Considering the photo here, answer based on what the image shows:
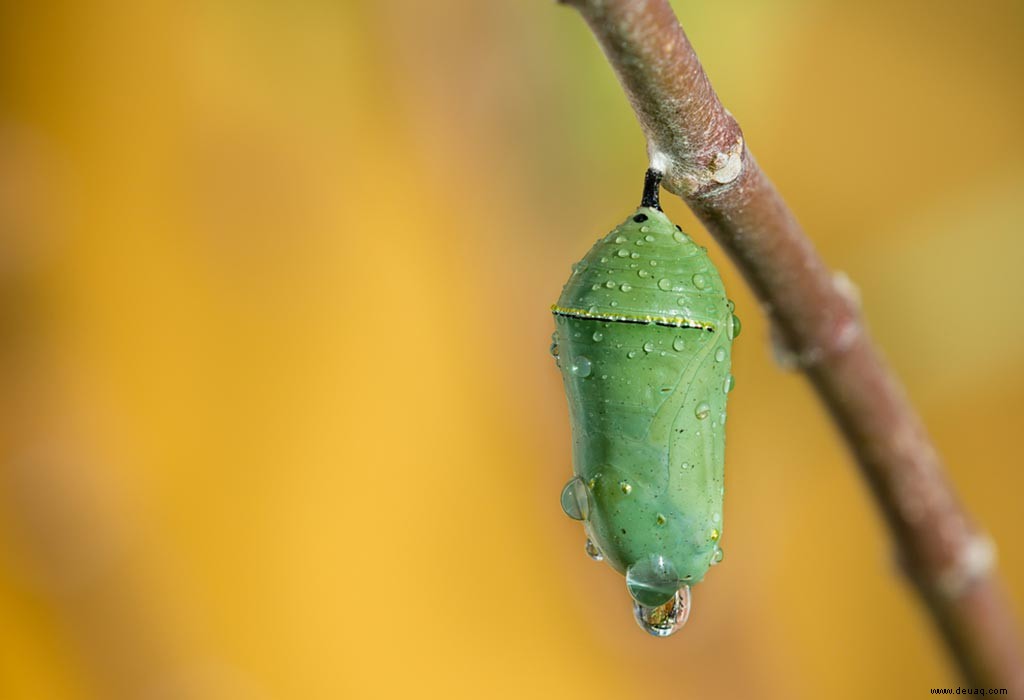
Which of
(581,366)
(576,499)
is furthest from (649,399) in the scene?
(576,499)

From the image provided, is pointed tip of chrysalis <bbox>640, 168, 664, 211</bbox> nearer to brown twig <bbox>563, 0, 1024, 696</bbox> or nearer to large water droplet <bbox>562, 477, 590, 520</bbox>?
brown twig <bbox>563, 0, 1024, 696</bbox>

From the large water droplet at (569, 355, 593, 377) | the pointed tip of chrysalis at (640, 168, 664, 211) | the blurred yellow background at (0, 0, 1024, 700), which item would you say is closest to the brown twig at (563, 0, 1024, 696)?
the pointed tip of chrysalis at (640, 168, 664, 211)

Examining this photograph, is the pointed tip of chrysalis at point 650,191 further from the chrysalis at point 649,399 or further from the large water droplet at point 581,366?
the large water droplet at point 581,366

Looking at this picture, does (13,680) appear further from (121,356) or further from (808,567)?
(808,567)

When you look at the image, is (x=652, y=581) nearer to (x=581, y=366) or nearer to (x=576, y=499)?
(x=576, y=499)

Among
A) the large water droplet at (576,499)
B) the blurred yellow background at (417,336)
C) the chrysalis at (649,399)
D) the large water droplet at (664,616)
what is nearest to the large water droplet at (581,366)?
the chrysalis at (649,399)

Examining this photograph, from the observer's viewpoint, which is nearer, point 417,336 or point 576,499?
point 576,499
